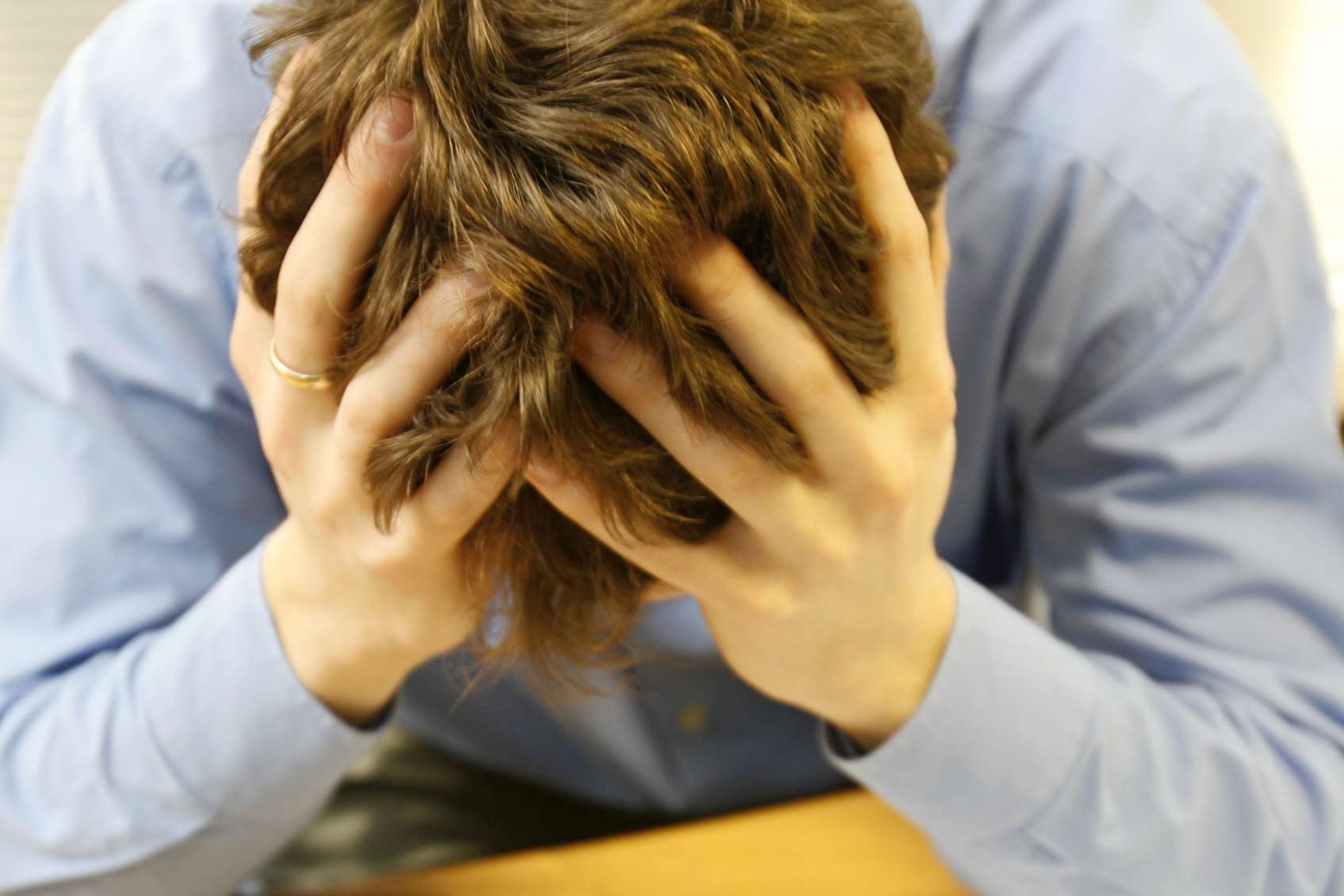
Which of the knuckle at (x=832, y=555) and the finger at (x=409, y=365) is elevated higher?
the finger at (x=409, y=365)

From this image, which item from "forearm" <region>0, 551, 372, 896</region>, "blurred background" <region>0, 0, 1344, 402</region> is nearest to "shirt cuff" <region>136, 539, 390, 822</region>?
"forearm" <region>0, 551, 372, 896</region>

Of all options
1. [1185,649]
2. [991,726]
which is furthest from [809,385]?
[1185,649]

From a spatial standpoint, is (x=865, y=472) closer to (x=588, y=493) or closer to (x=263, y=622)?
(x=588, y=493)

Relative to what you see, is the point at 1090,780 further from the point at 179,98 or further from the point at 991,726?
the point at 179,98

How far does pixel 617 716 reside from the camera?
75 centimetres

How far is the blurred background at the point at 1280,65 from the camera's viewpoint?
1.11 m

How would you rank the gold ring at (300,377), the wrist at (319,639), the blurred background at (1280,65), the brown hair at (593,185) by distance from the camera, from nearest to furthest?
the brown hair at (593,185), the gold ring at (300,377), the wrist at (319,639), the blurred background at (1280,65)

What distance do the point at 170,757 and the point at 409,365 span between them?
0.35m

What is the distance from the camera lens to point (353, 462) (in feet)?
1.40

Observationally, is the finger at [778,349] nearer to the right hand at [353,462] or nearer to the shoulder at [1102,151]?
the right hand at [353,462]

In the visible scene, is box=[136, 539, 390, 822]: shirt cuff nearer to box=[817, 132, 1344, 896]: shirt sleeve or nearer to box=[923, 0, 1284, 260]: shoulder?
box=[817, 132, 1344, 896]: shirt sleeve

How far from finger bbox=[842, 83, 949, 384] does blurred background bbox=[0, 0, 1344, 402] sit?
900 mm

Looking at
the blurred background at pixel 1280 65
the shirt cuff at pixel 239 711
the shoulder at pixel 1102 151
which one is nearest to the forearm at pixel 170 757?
the shirt cuff at pixel 239 711

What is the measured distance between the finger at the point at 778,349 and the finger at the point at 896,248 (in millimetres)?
39
